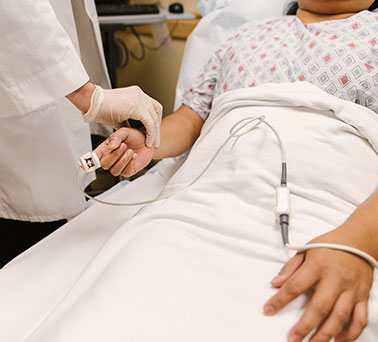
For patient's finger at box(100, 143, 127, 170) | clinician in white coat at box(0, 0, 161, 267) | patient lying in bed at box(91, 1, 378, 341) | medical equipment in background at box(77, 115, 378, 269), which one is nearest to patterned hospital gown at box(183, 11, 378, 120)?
patient lying in bed at box(91, 1, 378, 341)

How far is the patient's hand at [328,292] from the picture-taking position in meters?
0.54

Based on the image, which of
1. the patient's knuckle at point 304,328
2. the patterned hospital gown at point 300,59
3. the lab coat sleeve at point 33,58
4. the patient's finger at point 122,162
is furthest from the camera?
the patterned hospital gown at point 300,59

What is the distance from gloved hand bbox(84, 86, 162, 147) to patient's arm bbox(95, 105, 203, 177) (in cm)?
4

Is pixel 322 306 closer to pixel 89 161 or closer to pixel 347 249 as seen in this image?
pixel 347 249

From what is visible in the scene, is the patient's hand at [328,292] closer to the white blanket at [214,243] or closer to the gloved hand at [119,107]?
the white blanket at [214,243]

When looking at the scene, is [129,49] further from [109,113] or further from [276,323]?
[276,323]

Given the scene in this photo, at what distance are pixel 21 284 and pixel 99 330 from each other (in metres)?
0.27

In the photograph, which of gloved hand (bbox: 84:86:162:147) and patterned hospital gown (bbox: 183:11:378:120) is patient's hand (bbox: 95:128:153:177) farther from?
patterned hospital gown (bbox: 183:11:378:120)

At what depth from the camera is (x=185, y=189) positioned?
817mm

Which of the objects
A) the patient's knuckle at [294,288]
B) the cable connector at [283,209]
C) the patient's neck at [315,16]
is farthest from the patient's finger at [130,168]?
the patient's neck at [315,16]

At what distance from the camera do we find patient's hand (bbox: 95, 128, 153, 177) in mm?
730

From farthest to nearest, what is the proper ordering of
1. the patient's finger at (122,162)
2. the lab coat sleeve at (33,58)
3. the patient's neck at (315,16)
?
the patient's neck at (315,16)
the patient's finger at (122,162)
the lab coat sleeve at (33,58)

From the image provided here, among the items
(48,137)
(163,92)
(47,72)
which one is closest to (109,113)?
(47,72)

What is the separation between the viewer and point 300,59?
3.12ft
